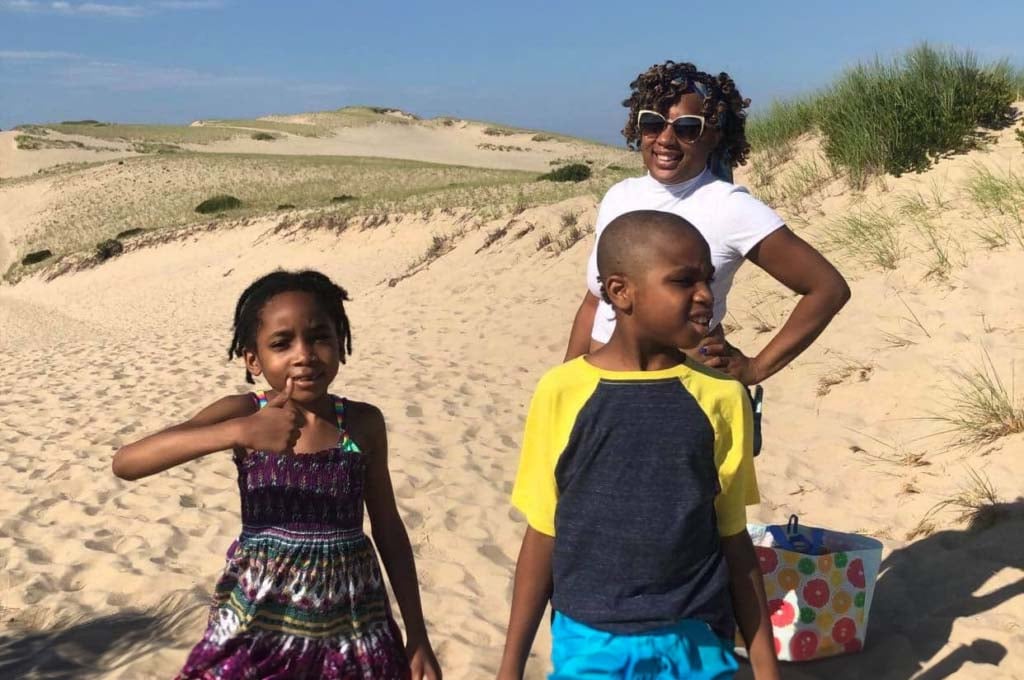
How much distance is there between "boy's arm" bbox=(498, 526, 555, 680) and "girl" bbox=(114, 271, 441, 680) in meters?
0.31

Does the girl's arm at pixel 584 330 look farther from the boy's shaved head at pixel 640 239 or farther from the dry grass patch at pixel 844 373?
the dry grass patch at pixel 844 373

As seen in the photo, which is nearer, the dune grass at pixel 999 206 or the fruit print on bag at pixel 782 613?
the fruit print on bag at pixel 782 613

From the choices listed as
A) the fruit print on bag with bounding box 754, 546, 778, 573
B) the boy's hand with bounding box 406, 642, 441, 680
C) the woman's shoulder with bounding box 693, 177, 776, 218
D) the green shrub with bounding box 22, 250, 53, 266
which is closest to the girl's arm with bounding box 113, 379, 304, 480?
the boy's hand with bounding box 406, 642, 441, 680

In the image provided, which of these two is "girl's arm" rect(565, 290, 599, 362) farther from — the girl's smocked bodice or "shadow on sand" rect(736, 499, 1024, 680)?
"shadow on sand" rect(736, 499, 1024, 680)

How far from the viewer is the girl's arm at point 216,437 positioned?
1.99 m

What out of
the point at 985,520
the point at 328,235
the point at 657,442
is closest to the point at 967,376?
the point at 985,520

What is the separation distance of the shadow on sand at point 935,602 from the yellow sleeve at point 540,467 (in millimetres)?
1890

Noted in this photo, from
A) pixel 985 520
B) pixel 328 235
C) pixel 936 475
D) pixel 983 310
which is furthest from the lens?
pixel 328 235

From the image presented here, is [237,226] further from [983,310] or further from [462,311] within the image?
[983,310]

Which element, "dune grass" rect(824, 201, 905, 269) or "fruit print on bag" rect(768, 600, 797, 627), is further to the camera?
"dune grass" rect(824, 201, 905, 269)

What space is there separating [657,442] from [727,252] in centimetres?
80

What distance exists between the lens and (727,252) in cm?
253

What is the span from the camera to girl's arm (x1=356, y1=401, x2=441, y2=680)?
7.57ft

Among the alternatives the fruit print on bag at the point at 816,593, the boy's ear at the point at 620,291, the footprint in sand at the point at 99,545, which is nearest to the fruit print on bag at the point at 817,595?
the fruit print on bag at the point at 816,593
